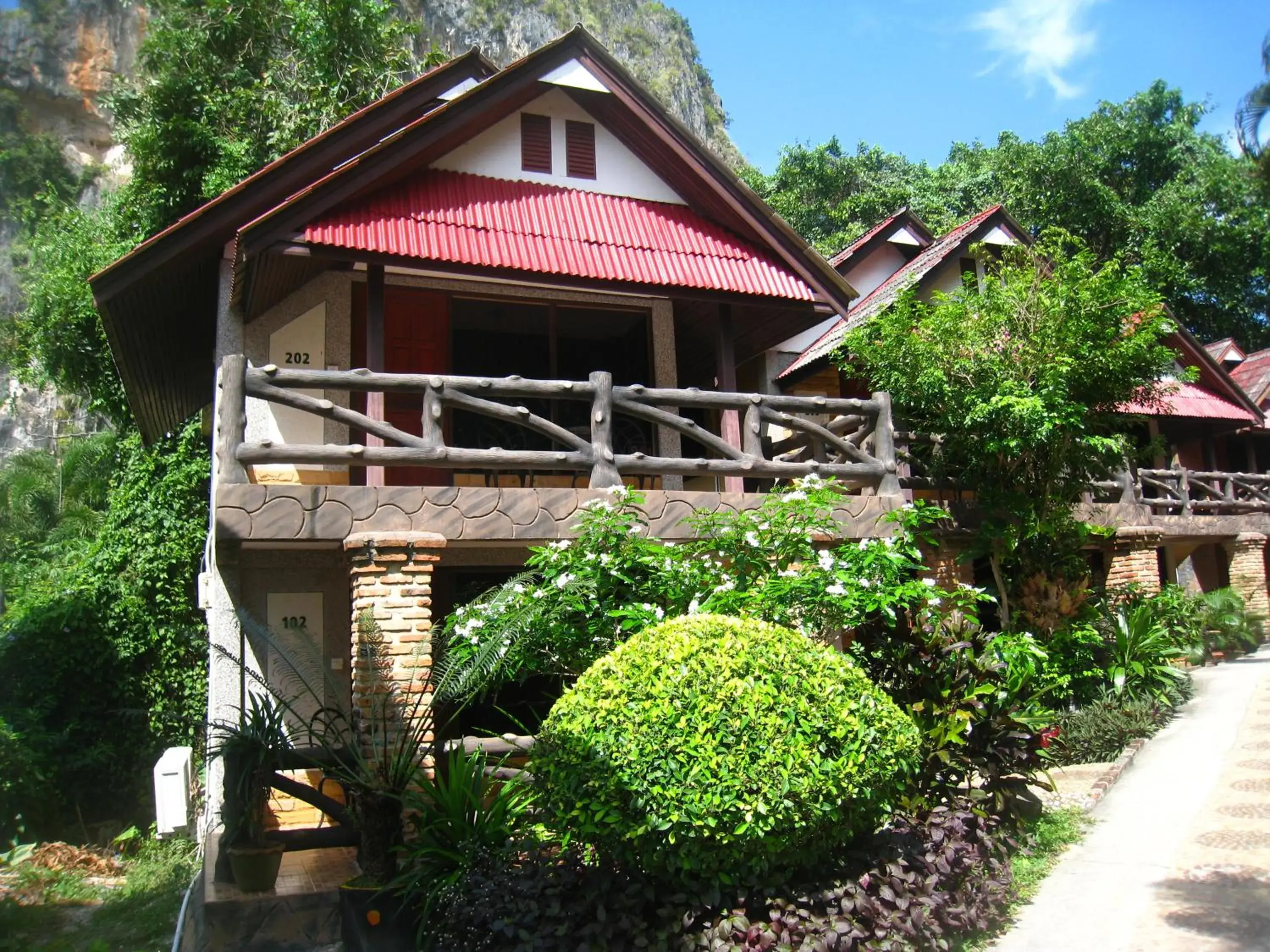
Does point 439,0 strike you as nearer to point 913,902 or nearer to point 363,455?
point 363,455

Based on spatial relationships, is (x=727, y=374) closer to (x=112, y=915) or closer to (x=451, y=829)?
(x=451, y=829)

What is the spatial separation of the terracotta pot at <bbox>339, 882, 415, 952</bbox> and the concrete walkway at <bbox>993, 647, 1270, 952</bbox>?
352 cm

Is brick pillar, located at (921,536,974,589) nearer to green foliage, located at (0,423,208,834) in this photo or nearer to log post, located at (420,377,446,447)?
log post, located at (420,377,446,447)

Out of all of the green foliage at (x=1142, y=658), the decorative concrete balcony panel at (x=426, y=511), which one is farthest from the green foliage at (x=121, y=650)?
the green foliage at (x=1142, y=658)

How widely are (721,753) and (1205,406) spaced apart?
20275mm

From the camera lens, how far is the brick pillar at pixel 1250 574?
20.2 meters

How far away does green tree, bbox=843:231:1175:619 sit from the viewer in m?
10.9

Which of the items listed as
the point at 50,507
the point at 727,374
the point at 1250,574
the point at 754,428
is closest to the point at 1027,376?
the point at 727,374

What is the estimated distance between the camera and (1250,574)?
66.9ft

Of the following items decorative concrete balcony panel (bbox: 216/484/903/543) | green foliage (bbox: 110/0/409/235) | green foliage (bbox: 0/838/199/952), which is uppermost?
green foliage (bbox: 110/0/409/235)

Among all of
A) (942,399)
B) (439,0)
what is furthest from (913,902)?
(439,0)

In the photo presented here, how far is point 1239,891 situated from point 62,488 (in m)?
26.6

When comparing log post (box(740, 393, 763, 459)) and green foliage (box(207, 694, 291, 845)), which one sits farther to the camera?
log post (box(740, 393, 763, 459))

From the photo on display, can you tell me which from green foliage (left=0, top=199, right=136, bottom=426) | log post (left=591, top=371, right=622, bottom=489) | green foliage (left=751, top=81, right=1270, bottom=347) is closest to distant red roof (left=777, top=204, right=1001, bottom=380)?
log post (left=591, top=371, right=622, bottom=489)
